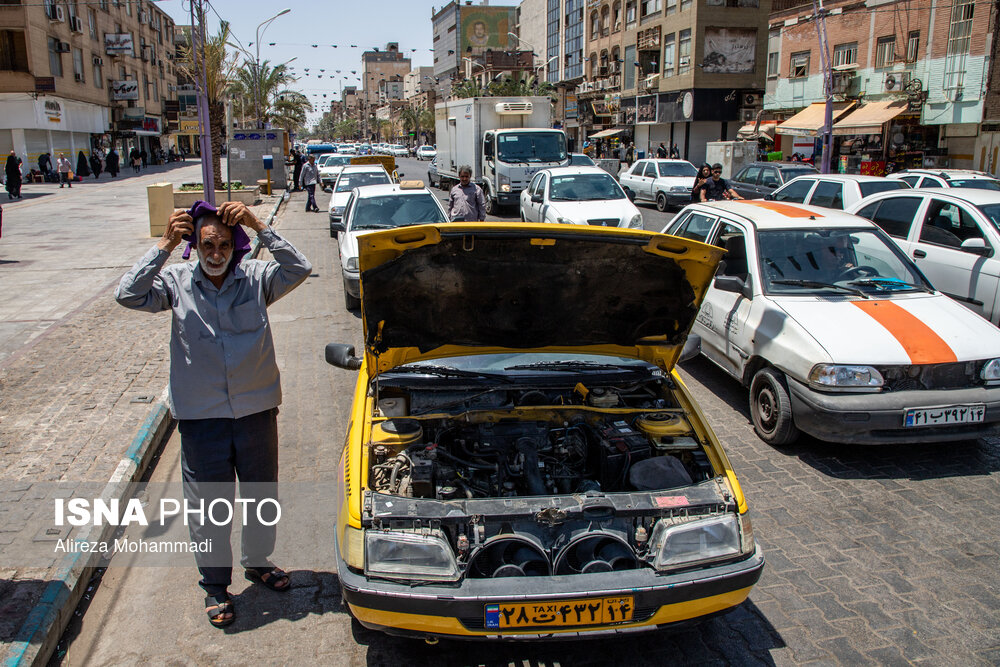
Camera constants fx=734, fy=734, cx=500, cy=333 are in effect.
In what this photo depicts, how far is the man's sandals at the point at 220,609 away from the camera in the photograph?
11.7ft

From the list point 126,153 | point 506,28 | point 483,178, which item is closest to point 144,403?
point 483,178

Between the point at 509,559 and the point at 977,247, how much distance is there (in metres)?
7.29

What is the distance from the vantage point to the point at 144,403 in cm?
630

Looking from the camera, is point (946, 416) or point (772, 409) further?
point (772, 409)

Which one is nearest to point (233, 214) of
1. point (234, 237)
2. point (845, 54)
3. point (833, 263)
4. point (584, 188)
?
point (234, 237)

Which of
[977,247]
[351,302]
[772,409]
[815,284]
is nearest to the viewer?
[772,409]

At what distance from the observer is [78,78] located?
1761 inches

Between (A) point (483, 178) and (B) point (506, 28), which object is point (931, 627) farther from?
(B) point (506, 28)

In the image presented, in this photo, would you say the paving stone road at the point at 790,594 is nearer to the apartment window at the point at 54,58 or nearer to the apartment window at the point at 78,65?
the apartment window at the point at 54,58

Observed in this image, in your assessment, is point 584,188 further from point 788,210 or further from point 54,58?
point 54,58

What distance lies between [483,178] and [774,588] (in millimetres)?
19922

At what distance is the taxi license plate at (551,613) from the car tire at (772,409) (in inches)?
124

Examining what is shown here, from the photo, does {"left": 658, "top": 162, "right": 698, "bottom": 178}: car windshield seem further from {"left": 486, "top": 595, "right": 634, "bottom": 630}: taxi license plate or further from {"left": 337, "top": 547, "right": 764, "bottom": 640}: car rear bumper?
{"left": 486, "top": 595, "right": 634, "bottom": 630}: taxi license plate

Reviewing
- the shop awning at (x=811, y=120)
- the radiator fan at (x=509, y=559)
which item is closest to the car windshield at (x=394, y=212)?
the radiator fan at (x=509, y=559)
